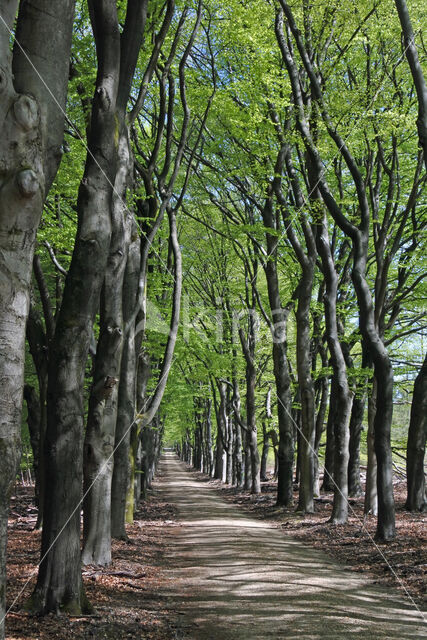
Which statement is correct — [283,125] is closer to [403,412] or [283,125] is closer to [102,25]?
[102,25]

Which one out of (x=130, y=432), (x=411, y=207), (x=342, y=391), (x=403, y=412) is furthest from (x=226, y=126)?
(x=403, y=412)

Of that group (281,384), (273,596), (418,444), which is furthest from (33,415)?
(273,596)

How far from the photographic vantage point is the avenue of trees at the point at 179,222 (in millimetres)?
4047

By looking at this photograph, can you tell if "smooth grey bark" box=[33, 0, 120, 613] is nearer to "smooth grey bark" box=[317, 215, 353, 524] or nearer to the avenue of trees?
the avenue of trees

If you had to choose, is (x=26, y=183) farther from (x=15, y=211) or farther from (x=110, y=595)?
(x=110, y=595)

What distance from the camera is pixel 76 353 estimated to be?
5.86 metres

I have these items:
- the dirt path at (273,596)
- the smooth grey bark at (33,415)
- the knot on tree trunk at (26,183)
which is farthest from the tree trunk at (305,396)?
the knot on tree trunk at (26,183)

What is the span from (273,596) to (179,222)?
16212mm

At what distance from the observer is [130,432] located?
11.5 m

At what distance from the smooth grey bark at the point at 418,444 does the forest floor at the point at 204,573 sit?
0.66m

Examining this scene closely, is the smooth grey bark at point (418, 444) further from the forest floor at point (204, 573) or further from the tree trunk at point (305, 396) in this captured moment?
the tree trunk at point (305, 396)

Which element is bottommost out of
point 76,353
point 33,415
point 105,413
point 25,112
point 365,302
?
point 33,415

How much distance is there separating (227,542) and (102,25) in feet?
30.0

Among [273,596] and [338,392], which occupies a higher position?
[338,392]
